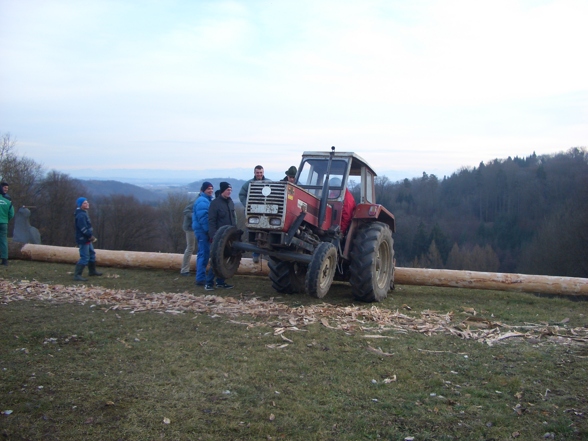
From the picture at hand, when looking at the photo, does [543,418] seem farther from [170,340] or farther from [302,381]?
[170,340]

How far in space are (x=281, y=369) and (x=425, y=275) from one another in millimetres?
6652

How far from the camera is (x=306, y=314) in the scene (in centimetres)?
811

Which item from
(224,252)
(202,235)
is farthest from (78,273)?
(224,252)

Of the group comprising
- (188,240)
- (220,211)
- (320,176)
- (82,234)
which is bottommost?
(188,240)

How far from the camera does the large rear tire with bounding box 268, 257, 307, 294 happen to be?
9906mm

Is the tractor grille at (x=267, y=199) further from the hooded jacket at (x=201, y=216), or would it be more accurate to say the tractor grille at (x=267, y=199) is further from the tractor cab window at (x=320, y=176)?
the hooded jacket at (x=201, y=216)

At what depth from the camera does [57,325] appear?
7086 mm

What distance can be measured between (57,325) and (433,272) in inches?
299

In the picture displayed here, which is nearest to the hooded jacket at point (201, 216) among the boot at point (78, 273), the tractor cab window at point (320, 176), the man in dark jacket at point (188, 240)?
the man in dark jacket at point (188, 240)

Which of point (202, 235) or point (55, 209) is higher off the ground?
point (202, 235)

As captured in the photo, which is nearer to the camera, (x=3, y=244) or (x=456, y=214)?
(x=3, y=244)

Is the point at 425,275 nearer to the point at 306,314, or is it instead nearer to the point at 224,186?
the point at 306,314

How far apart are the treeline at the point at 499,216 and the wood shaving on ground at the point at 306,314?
1624 inches

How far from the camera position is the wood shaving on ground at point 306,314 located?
24.3 ft
